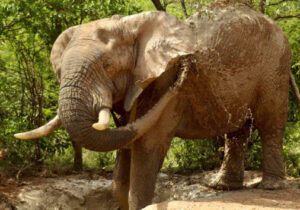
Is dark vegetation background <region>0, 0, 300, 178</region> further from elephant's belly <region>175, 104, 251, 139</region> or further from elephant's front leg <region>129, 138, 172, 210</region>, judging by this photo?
elephant's front leg <region>129, 138, 172, 210</region>

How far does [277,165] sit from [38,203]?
3.33m

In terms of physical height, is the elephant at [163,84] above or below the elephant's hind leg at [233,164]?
above

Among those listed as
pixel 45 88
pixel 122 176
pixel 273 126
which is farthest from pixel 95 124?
pixel 45 88

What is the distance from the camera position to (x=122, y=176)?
21.8 feet

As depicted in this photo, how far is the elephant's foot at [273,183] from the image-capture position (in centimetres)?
703

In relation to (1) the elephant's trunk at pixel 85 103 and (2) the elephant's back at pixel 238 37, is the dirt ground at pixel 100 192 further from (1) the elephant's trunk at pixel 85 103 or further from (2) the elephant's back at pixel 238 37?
(2) the elephant's back at pixel 238 37

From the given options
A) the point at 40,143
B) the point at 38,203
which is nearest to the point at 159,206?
the point at 38,203


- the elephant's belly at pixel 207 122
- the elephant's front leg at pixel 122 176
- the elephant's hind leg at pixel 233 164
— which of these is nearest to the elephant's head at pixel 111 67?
the elephant's belly at pixel 207 122

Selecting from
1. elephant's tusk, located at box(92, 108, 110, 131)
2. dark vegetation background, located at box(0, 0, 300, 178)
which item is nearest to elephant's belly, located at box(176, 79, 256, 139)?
elephant's tusk, located at box(92, 108, 110, 131)

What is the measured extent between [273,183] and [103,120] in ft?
10.4

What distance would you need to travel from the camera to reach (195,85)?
616 centimetres

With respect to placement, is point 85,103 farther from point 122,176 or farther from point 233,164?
point 233,164

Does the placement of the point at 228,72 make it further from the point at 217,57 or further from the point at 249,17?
the point at 249,17

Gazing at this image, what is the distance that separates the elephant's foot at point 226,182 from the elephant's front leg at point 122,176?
5.70 ft
